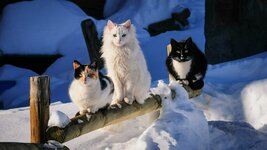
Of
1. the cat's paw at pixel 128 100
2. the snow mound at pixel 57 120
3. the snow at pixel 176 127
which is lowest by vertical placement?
the snow at pixel 176 127

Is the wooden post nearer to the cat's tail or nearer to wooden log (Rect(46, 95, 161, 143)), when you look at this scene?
wooden log (Rect(46, 95, 161, 143))

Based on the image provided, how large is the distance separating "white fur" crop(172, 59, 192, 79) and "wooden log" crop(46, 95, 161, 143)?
0.89 m

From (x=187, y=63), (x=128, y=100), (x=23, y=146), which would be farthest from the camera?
(x=187, y=63)

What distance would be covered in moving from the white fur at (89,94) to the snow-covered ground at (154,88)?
1.91 feet

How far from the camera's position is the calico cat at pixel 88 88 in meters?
3.41

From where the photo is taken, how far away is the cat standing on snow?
392 centimetres

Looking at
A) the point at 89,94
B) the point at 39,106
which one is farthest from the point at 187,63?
the point at 39,106

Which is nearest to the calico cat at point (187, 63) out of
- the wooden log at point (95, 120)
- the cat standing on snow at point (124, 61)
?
the wooden log at point (95, 120)

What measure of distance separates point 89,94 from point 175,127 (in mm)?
1235

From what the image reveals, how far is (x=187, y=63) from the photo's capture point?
542 cm

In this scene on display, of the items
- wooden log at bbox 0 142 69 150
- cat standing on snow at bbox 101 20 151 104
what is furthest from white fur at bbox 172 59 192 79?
wooden log at bbox 0 142 69 150

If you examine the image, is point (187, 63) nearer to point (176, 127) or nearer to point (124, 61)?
point (176, 127)

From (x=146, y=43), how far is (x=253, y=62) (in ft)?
18.7

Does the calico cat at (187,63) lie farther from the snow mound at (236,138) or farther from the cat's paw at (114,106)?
the cat's paw at (114,106)
